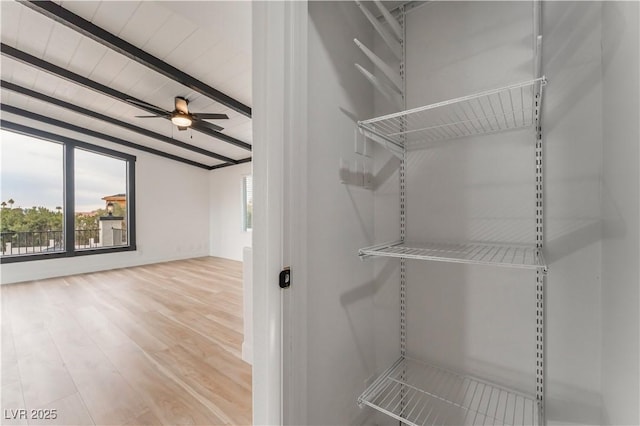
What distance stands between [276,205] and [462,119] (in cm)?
84

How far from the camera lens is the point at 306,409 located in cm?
92

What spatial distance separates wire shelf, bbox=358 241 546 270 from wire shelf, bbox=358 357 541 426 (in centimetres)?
51

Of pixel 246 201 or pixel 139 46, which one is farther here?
pixel 246 201

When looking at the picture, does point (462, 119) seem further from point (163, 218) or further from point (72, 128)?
point (163, 218)

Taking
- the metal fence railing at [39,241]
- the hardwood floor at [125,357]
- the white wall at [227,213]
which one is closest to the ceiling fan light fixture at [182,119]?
the hardwood floor at [125,357]

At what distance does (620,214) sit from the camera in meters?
0.70

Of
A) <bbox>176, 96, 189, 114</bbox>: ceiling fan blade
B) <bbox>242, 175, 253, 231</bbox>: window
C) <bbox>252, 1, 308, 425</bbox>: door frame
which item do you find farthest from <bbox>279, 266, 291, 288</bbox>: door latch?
<bbox>242, 175, 253, 231</bbox>: window

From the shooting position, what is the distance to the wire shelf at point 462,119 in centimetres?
96

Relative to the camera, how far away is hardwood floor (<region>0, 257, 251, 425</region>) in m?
1.66

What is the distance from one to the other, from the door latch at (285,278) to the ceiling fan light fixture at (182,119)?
3.69 meters

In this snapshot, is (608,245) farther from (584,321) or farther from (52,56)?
(52,56)

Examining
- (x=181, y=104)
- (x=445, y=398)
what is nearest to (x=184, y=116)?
(x=181, y=104)

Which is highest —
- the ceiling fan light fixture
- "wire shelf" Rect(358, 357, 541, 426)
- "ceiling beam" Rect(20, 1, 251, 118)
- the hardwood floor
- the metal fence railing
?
"ceiling beam" Rect(20, 1, 251, 118)

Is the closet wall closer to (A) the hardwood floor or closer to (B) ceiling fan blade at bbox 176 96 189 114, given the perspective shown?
(A) the hardwood floor
